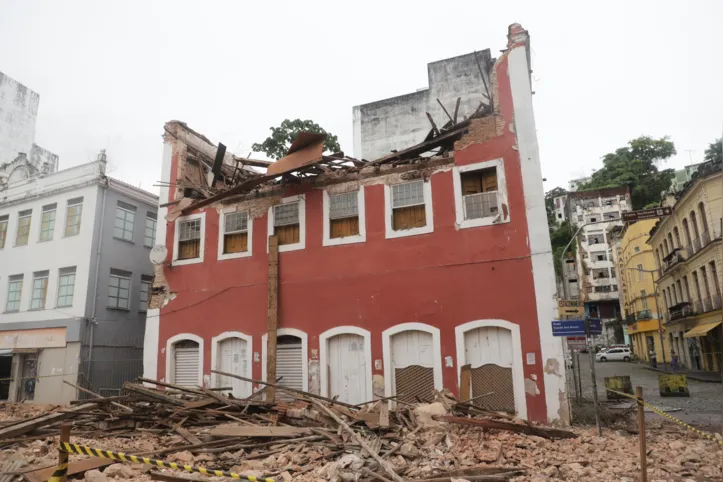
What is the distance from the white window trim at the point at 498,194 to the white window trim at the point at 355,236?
278 centimetres

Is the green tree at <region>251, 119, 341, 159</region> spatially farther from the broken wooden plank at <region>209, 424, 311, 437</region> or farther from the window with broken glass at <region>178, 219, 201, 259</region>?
the broken wooden plank at <region>209, 424, 311, 437</region>

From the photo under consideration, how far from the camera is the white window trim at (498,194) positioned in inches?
534

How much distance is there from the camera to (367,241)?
1485 cm

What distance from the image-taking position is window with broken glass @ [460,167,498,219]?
13820 mm

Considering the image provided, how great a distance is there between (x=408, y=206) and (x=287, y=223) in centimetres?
403

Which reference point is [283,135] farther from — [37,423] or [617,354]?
[617,354]

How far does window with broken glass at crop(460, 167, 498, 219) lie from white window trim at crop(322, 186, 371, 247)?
9.87ft

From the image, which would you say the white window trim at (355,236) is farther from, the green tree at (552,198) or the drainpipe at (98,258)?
the green tree at (552,198)

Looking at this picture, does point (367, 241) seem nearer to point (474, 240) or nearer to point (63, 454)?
point (474, 240)

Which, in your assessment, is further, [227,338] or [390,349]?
[227,338]

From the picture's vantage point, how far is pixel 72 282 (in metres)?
20.4

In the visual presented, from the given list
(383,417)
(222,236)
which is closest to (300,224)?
(222,236)

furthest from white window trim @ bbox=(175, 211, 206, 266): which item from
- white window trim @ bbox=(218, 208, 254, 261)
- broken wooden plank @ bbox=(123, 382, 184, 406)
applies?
broken wooden plank @ bbox=(123, 382, 184, 406)

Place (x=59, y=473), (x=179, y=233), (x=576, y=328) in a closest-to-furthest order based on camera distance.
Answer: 1. (x=59, y=473)
2. (x=576, y=328)
3. (x=179, y=233)
